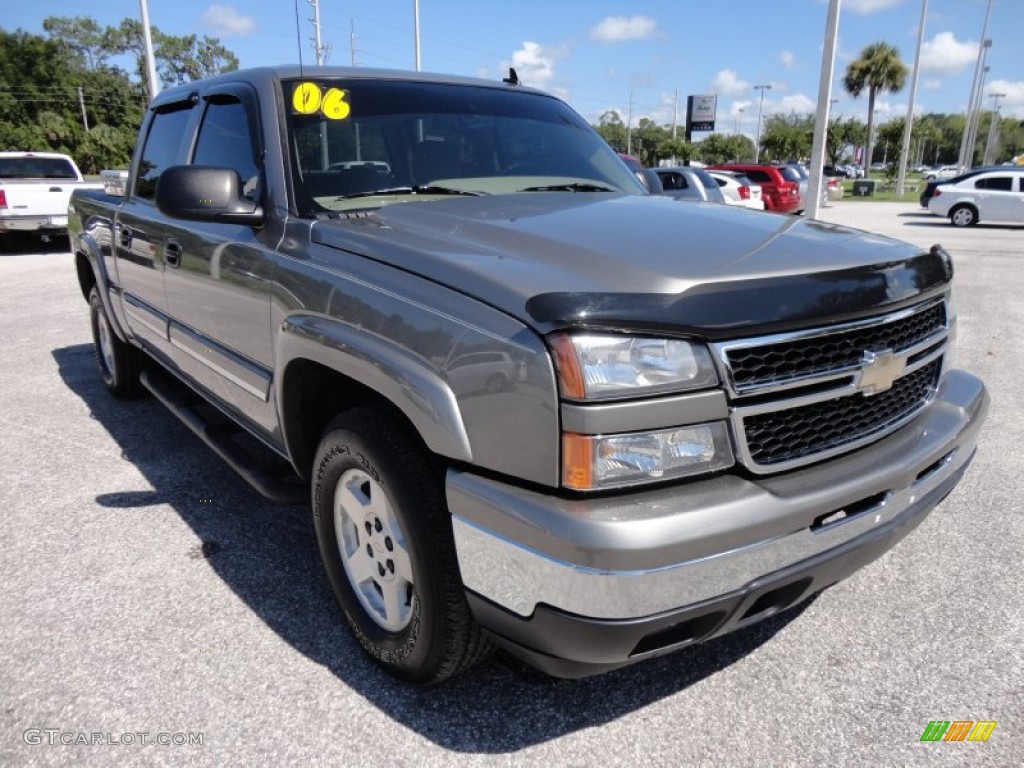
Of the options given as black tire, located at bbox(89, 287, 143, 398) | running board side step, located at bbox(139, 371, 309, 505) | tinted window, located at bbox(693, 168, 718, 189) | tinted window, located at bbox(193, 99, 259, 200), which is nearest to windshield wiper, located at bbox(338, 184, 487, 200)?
tinted window, located at bbox(193, 99, 259, 200)

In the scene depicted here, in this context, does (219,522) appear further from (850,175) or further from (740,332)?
(850,175)

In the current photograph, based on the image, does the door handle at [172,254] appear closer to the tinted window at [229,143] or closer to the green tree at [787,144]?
the tinted window at [229,143]

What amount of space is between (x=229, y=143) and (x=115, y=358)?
8.32 ft

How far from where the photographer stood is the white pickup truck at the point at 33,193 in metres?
12.8

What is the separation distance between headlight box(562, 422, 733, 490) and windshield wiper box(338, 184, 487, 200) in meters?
1.47

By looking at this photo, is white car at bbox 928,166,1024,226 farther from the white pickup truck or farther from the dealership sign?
the dealership sign

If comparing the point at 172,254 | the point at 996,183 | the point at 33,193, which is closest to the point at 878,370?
the point at 172,254

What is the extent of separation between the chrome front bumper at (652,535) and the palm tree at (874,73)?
61.3m

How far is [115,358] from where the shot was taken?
5.08m

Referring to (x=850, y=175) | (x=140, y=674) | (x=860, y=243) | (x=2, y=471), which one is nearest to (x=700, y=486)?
(x=860, y=243)

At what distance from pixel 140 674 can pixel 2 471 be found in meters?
2.32

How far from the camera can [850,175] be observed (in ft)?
280

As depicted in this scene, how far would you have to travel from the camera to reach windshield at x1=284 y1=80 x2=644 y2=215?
9.09 ft

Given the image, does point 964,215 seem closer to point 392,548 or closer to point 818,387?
point 818,387
